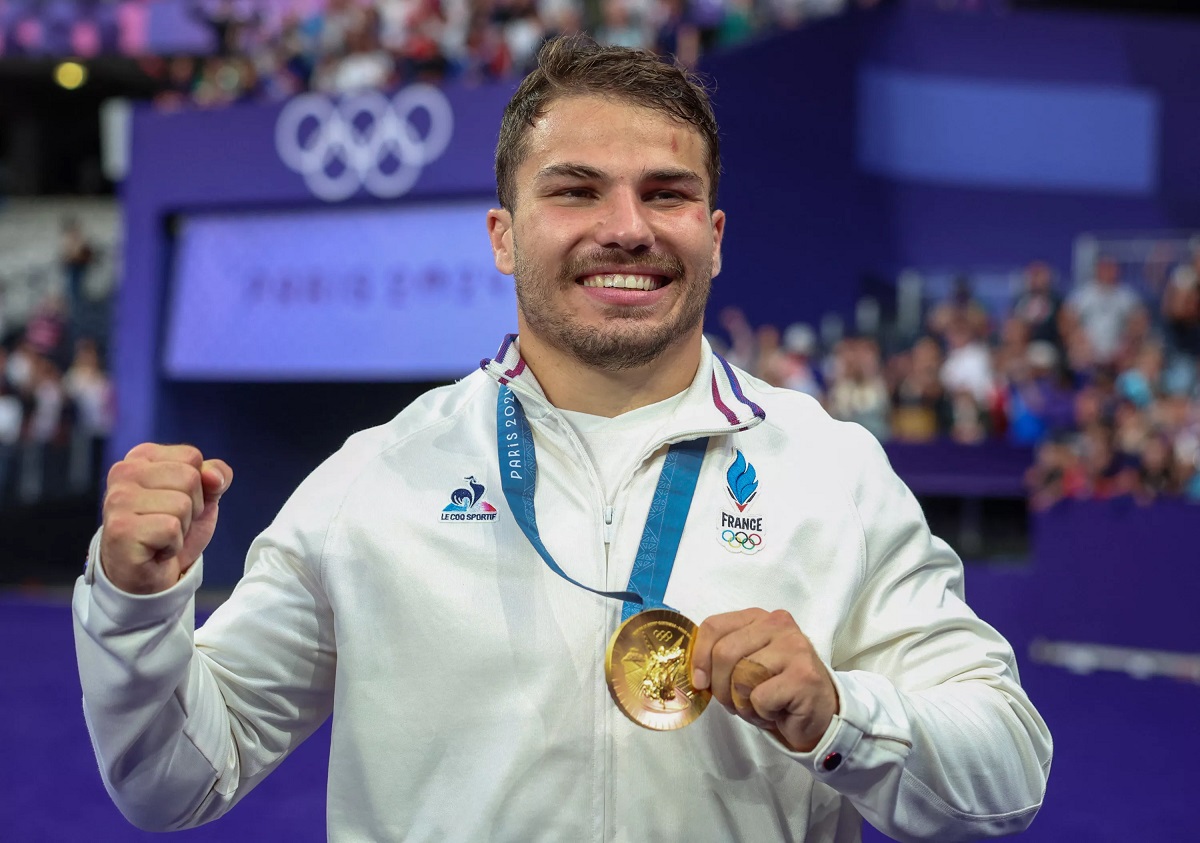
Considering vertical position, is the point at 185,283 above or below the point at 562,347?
below

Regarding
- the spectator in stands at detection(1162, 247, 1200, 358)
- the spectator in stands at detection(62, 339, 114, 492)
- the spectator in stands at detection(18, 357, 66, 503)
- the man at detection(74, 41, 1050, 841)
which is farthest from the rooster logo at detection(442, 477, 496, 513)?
the spectator in stands at detection(62, 339, 114, 492)

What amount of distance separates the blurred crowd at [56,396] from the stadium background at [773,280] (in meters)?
0.04

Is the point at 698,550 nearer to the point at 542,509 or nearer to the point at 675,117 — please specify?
the point at 542,509

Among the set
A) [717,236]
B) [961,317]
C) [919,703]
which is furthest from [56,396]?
[919,703]

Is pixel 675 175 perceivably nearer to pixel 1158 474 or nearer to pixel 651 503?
pixel 651 503

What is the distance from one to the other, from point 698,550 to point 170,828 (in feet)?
2.96

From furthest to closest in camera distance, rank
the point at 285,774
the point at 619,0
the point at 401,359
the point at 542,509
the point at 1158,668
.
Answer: the point at 619,0
the point at 401,359
the point at 1158,668
the point at 285,774
the point at 542,509

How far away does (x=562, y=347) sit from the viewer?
2178 millimetres

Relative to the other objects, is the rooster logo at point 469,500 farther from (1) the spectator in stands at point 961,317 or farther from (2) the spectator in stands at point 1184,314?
(2) the spectator in stands at point 1184,314

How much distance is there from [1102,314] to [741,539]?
1032 cm

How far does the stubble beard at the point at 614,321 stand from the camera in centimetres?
211

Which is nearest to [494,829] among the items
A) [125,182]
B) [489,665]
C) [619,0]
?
[489,665]

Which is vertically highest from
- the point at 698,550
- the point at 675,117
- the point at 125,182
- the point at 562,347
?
the point at 675,117

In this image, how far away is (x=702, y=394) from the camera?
2.20 m
